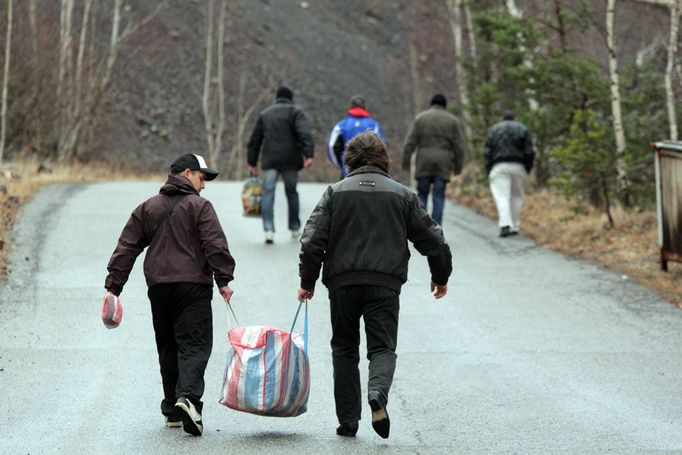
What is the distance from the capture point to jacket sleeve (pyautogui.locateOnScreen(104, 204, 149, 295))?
313 inches

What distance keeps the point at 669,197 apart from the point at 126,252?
7720 mm

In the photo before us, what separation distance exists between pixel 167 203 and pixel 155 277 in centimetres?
47

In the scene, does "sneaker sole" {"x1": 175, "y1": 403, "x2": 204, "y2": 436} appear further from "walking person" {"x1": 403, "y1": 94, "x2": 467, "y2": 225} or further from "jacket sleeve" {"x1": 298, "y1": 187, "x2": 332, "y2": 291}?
"walking person" {"x1": 403, "y1": 94, "x2": 467, "y2": 225}

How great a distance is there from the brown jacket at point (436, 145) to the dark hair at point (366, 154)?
9.84 metres

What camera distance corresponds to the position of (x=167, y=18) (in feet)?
179

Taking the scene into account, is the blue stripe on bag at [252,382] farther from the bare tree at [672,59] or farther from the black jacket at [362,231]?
the bare tree at [672,59]

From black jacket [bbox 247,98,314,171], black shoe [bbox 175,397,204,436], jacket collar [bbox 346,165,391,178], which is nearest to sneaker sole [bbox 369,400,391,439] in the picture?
black shoe [bbox 175,397,204,436]

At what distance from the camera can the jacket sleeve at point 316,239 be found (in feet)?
25.3

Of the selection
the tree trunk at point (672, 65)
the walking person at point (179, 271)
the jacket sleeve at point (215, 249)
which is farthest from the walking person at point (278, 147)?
the jacket sleeve at point (215, 249)

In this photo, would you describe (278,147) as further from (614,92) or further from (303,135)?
(614,92)

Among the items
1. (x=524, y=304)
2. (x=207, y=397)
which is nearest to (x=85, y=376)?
(x=207, y=397)

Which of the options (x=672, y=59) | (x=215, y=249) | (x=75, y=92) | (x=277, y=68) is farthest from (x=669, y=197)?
(x=277, y=68)

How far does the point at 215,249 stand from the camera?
309 inches

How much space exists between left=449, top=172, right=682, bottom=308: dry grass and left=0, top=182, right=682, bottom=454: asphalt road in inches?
14.1
